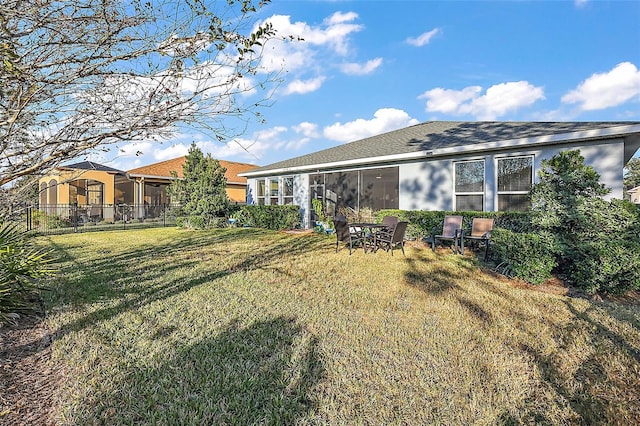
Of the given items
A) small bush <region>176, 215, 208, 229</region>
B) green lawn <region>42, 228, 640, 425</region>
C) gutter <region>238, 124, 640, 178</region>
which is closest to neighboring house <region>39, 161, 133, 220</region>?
small bush <region>176, 215, 208, 229</region>

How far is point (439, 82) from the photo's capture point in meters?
15.1

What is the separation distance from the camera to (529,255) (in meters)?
5.74

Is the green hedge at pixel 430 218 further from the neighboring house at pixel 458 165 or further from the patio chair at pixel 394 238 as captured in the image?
the patio chair at pixel 394 238

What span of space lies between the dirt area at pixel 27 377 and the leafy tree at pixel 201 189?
1181 centimetres

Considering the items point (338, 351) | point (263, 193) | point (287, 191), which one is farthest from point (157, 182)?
point (338, 351)

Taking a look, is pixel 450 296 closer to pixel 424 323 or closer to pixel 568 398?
pixel 424 323

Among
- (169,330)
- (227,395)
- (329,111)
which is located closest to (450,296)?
(227,395)

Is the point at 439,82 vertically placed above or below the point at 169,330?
above

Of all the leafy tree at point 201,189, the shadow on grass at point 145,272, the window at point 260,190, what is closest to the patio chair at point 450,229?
the shadow on grass at point 145,272

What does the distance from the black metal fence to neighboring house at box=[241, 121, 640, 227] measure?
28.1ft

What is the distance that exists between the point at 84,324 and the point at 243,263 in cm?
376

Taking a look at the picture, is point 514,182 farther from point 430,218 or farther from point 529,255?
point 529,255

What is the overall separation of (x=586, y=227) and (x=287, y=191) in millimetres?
12799

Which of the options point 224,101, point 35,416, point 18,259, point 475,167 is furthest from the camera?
point 475,167
